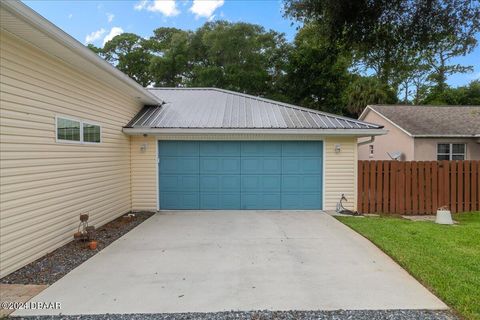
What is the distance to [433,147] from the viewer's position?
44.3ft

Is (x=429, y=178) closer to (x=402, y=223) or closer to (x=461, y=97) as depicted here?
(x=402, y=223)

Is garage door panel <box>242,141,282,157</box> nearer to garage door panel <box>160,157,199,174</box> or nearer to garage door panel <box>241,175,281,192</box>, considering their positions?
garage door panel <box>241,175,281,192</box>

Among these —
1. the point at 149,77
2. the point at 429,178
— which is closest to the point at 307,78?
the point at 149,77

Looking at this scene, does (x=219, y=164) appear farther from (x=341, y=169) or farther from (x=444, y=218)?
(x=444, y=218)

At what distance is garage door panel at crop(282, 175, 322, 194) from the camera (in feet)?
29.9

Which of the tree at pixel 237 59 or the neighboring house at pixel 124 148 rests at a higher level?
the tree at pixel 237 59

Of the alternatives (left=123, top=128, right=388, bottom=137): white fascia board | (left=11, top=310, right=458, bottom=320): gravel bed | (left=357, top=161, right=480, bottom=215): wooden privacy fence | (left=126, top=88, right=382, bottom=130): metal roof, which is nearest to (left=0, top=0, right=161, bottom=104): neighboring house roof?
(left=123, top=128, right=388, bottom=137): white fascia board

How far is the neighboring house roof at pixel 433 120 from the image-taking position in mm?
13359

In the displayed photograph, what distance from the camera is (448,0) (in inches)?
227

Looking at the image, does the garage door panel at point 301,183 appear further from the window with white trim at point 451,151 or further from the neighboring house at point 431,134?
the window with white trim at point 451,151

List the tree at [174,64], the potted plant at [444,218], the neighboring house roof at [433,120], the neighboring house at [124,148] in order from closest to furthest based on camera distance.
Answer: the neighboring house at [124,148], the potted plant at [444,218], the neighboring house roof at [433,120], the tree at [174,64]

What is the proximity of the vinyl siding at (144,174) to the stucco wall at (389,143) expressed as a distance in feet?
32.2

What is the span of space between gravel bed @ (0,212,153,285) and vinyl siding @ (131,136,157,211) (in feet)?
7.32

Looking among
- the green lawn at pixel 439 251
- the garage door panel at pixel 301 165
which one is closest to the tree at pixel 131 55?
the garage door panel at pixel 301 165
